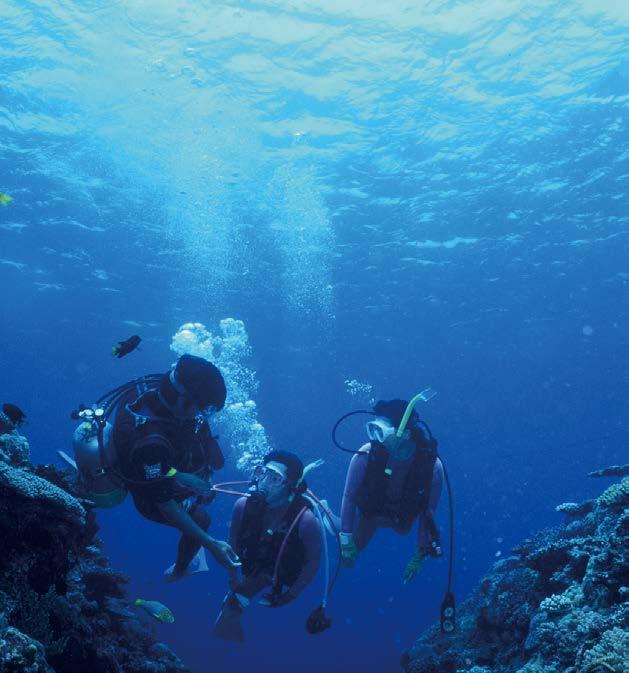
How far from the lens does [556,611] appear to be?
5.50 m

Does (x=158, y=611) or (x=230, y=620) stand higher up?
(x=230, y=620)

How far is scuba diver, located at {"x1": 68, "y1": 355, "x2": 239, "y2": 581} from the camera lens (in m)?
4.39

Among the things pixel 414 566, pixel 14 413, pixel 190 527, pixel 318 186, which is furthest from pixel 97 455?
pixel 318 186

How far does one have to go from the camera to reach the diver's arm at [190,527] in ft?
15.3

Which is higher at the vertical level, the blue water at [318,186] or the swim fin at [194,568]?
the blue water at [318,186]

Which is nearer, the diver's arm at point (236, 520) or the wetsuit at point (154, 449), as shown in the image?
the wetsuit at point (154, 449)

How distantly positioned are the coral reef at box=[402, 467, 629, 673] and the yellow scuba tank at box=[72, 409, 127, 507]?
4690 mm

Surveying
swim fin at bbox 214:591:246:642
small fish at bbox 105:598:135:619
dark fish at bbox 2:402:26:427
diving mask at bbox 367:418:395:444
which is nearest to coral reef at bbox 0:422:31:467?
dark fish at bbox 2:402:26:427

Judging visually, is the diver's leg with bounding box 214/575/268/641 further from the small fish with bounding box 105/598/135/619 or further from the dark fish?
the dark fish

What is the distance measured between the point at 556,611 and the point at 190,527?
4.43 metres

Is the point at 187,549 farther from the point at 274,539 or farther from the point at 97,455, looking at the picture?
the point at 97,455

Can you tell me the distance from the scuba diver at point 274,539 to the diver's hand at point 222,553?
125 centimetres

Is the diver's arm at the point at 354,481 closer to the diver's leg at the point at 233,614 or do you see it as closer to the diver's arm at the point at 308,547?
the diver's arm at the point at 308,547

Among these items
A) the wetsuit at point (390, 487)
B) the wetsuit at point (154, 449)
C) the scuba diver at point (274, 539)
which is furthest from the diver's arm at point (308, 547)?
the wetsuit at point (154, 449)
